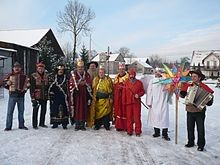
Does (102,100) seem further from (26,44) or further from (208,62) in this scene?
(208,62)

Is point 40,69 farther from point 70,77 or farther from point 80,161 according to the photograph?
point 80,161

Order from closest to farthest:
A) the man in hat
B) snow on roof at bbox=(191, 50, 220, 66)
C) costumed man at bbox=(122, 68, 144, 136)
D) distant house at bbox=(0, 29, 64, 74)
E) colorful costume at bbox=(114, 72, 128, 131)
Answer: costumed man at bbox=(122, 68, 144, 136)
colorful costume at bbox=(114, 72, 128, 131)
the man in hat
distant house at bbox=(0, 29, 64, 74)
snow on roof at bbox=(191, 50, 220, 66)

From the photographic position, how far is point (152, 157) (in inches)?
215

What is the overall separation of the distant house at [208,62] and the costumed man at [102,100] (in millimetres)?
65257

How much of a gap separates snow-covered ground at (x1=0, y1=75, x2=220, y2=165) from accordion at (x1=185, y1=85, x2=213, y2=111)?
3.15 ft

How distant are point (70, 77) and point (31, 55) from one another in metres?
22.1

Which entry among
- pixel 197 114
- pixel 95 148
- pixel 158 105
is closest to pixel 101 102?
pixel 158 105

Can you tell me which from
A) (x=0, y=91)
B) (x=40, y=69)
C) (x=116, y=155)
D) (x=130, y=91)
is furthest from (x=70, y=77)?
(x=0, y=91)

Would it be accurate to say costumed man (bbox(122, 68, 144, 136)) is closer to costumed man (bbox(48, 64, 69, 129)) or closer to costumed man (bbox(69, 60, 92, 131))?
costumed man (bbox(69, 60, 92, 131))

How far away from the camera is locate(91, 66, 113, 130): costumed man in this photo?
Answer: 7762 mm

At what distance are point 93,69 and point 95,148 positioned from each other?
3.13 metres

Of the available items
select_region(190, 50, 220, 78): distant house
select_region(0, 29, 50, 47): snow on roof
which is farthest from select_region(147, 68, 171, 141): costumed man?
select_region(190, 50, 220, 78): distant house

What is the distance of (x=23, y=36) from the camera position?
117 feet

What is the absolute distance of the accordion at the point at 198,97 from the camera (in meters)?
5.86
